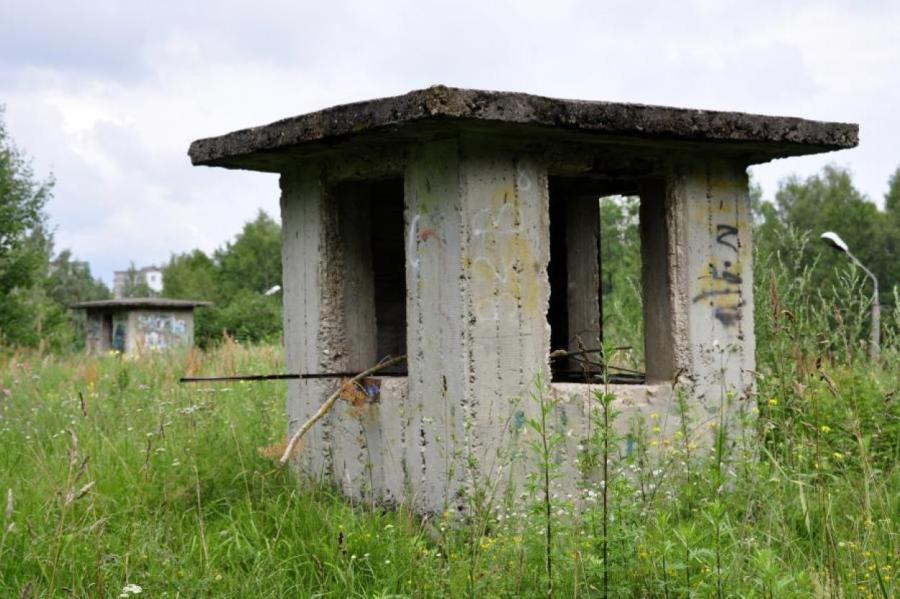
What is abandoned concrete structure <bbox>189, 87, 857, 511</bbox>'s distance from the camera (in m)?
5.25

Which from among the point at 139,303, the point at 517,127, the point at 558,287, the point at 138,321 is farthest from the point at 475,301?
the point at 138,321

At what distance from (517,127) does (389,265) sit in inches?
101

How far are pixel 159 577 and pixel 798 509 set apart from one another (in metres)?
3.20

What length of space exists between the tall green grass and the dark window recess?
1046 millimetres

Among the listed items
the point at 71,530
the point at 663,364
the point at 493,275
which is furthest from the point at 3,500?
the point at 663,364

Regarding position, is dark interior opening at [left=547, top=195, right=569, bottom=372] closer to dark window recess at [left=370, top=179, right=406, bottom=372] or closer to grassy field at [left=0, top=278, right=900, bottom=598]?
dark window recess at [left=370, top=179, right=406, bottom=372]

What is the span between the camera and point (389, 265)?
749cm

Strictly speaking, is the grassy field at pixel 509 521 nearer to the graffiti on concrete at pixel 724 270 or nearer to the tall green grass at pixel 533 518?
the tall green grass at pixel 533 518

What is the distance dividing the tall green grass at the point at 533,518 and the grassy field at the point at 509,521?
0.02m

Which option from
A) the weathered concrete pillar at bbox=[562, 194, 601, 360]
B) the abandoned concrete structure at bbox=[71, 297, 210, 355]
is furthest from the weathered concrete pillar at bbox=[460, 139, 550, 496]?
the abandoned concrete structure at bbox=[71, 297, 210, 355]

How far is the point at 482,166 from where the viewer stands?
530cm

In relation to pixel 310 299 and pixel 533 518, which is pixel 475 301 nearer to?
pixel 533 518

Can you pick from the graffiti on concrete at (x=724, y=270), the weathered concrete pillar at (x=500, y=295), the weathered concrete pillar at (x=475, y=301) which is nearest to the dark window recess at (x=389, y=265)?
the weathered concrete pillar at (x=475, y=301)

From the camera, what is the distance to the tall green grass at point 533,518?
3.98 metres
